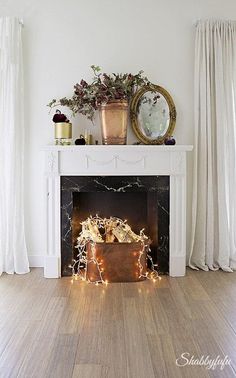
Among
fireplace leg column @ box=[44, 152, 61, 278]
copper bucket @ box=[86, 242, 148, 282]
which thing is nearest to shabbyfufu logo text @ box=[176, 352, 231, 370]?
copper bucket @ box=[86, 242, 148, 282]

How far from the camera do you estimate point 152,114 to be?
432 centimetres

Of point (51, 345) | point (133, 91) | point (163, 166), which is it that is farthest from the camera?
point (133, 91)

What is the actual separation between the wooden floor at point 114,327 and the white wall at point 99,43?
101 cm

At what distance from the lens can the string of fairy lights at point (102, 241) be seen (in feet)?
13.0

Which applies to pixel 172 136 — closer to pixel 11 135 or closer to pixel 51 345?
pixel 11 135

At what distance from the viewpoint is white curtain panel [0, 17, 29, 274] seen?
13.6 ft

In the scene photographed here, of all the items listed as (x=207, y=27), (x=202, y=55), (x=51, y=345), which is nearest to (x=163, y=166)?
(x=202, y=55)

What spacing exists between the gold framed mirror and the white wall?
0.34 feet

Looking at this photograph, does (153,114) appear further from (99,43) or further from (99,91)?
(99,43)

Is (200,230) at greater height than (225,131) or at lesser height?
lesser

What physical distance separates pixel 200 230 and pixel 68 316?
181 cm

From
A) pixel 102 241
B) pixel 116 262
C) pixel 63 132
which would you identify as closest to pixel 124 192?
pixel 102 241

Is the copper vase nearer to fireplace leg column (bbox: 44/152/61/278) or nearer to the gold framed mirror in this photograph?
the gold framed mirror

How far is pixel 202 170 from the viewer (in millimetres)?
4301
